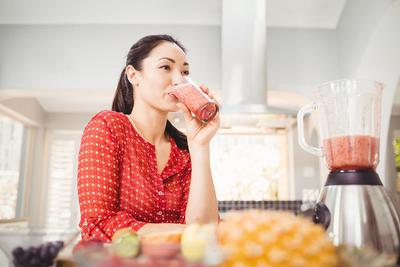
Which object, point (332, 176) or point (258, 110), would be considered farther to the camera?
point (258, 110)

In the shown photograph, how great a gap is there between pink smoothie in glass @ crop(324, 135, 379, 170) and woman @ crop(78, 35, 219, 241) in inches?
14.2

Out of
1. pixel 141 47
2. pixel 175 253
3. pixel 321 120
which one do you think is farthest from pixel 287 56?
pixel 175 253

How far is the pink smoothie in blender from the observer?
0.98 m

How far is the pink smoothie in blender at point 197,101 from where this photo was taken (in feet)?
3.20

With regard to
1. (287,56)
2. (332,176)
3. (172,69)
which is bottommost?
(332,176)

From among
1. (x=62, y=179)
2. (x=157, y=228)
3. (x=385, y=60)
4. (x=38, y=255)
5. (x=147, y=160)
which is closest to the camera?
(x=38, y=255)

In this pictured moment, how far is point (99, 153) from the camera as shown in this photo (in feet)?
3.20

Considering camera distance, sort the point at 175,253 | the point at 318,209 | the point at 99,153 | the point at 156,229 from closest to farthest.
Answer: the point at 175,253 < the point at 318,209 < the point at 156,229 < the point at 99,153

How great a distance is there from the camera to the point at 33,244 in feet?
1.76

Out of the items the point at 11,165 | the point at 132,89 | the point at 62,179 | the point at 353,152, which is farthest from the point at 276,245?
the point at 62,179

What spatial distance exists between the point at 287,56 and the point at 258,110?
1022 mm

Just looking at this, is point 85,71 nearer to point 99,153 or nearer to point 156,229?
point 99,153

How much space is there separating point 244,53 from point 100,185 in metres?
2.34

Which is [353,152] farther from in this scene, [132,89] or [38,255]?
[132,89]
